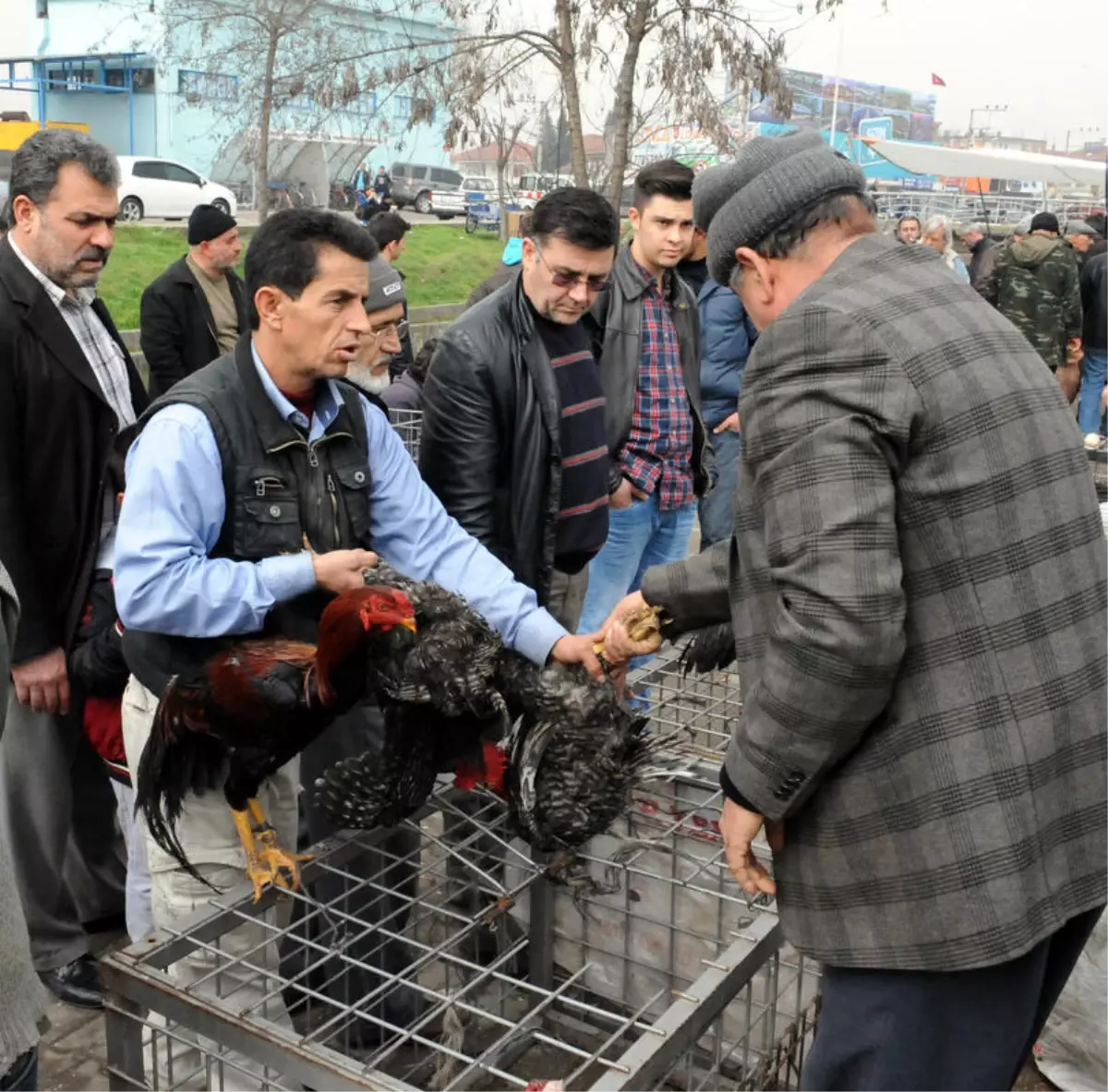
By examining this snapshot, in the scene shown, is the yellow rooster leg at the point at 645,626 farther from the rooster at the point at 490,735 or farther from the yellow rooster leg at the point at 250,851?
the yellow rooster leg at the point at 250,851

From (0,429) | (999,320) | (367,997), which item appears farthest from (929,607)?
(0,429)

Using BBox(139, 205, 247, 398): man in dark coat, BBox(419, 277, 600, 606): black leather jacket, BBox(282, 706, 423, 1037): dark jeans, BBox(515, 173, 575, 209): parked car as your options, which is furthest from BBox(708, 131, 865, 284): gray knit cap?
BBox(515, 173, 575, 209): parked car

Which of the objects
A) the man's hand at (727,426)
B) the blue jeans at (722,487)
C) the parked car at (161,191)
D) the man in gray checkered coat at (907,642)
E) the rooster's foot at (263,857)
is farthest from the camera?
the parked car at (161,191)

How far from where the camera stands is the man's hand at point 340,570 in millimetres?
2375

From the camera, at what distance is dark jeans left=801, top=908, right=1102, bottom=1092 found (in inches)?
66.3

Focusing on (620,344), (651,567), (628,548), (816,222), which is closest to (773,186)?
(816,222)

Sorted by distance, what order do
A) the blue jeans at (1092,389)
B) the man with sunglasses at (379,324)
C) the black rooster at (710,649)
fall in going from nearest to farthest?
the black rooster at (710,649) < the man with sunglasses at (379,324) < the blue jeans at (1092,389)

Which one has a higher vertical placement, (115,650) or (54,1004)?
(115,650)

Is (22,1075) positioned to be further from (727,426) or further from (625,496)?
(727,426)

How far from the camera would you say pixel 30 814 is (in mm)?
3188

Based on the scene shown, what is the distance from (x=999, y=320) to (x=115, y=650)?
2.19 meters

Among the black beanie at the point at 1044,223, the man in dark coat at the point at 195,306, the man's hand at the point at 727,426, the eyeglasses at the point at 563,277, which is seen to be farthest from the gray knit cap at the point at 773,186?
the black beanie at the point at 1044,223

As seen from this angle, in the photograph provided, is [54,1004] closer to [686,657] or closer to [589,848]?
[589,848]

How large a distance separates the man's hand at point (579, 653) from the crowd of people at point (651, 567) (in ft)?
0.06
